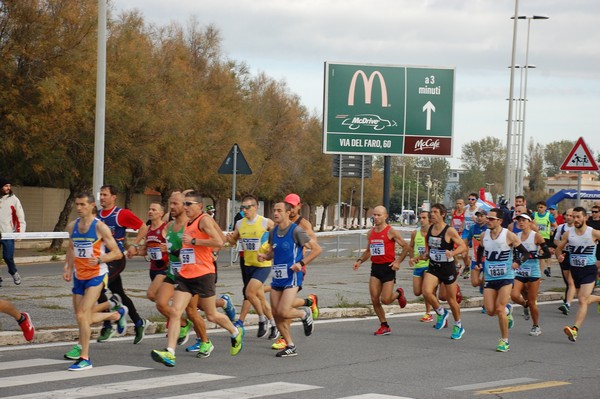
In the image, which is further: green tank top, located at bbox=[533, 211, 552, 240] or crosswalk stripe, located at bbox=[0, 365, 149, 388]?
green tank top, located at bbox=[533, 211, 552, 240]

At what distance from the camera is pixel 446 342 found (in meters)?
13.9

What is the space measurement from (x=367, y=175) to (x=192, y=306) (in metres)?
25.6

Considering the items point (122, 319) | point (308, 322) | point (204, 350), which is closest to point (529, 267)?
point (308, 322)

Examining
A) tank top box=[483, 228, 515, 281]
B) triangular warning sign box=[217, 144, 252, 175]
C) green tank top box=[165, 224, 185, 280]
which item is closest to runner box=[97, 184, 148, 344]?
green tank top box=[165, 224, 185, 280]

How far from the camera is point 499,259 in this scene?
13758 millimetres

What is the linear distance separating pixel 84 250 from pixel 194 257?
119 centimetres

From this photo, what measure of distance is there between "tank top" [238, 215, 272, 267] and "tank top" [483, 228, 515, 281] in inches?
117

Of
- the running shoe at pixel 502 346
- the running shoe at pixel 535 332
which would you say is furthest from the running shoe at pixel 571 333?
the running shoe at pixel 502 346

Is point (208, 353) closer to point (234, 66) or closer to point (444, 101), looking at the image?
point (444, 101)

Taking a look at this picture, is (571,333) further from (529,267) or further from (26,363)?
(26,363)

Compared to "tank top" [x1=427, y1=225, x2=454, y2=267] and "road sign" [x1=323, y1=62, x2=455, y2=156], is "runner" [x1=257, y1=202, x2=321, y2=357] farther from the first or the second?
"road sign" [x1=323, y1=62, x2=455, y2=156]

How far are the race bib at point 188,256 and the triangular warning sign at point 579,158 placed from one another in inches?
446

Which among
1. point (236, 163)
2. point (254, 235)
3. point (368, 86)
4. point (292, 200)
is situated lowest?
point (254, 235)

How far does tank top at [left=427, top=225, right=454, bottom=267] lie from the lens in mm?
14742
